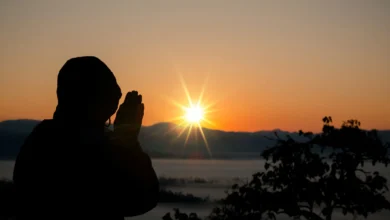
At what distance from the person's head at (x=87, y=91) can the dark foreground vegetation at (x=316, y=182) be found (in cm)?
1027

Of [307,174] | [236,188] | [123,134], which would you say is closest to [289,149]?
[307,174]

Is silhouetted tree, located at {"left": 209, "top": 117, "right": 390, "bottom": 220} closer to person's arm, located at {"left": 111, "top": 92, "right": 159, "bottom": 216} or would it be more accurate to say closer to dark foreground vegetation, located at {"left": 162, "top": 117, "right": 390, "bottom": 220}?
dark foreground vegetation, located at {"left": 162, "top": 117, "right": 390, "bottom": 220}

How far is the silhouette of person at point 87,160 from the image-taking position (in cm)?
316

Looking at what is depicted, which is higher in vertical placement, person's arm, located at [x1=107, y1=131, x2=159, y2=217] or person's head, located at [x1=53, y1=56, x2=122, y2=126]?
person's head, located at [x1=53, y1=56, x2=122, y2=126]

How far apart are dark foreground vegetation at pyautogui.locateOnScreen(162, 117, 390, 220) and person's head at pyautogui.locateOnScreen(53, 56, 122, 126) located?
1027 cm

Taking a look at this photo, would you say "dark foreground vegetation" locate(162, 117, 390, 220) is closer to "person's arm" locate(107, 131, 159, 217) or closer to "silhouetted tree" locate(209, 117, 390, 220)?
"silhouetted tree" locate(209, 117, 390, 220)

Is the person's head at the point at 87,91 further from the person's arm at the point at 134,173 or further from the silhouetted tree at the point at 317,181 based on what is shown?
the silhouetted tree at the point at 317,181

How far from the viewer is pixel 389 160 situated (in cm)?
1355

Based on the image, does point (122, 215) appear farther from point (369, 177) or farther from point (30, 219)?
point (369, 177)

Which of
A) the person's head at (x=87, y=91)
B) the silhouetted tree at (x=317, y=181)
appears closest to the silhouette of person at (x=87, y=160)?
the person's head at (x=87, y=91)

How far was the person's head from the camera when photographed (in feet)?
10.6

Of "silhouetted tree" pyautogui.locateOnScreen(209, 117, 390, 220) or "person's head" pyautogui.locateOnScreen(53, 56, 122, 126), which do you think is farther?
"silhouetted tree" pyautogui.locateOnScreen(209, 117, 390, 220)

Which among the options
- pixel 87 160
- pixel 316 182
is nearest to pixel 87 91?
pixel 87 160

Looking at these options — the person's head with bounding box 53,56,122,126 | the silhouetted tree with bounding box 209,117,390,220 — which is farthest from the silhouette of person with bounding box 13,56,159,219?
the silhouetted tree with bounding box 209,117,390,220
